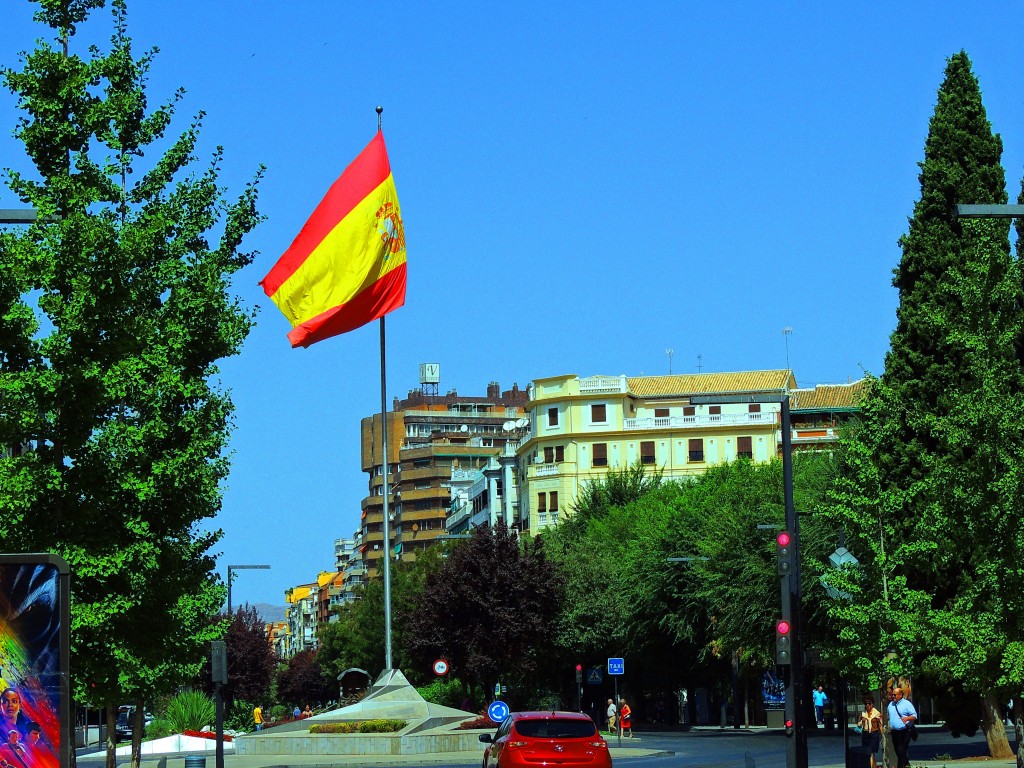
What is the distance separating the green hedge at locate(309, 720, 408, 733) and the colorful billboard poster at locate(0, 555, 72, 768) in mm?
36601

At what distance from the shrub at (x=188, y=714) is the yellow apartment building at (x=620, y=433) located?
59.8 metres

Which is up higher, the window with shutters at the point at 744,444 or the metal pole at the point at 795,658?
the window with shutters at the point at 744,444

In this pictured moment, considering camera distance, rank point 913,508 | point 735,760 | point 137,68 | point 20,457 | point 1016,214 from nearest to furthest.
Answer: point 1016,214
point 20,457
point 137,68
point 913,508
point 735,760

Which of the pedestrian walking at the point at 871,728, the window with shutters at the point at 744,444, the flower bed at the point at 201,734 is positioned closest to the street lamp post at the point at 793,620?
the pedestrian walking at the point at 871,728

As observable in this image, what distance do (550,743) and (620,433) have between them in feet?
313

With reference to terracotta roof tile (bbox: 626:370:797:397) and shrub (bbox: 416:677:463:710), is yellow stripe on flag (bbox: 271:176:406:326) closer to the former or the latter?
shrub (bbox: 416:677:463:710)

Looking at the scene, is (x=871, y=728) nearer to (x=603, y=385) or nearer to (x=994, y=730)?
(x=994, y=730)

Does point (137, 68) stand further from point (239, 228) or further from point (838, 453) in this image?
point (838, 453)

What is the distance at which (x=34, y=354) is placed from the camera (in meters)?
20.9

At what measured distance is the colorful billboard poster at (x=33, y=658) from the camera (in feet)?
41.8

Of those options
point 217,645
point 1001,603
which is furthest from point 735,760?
point 1001,603

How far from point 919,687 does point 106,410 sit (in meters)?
25.9

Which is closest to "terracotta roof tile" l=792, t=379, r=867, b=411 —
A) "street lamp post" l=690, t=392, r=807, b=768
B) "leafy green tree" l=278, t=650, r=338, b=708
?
"leafy green tree" l=278, t=650, r=338, b=708

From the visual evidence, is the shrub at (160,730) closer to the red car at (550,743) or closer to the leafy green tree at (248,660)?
the leafy green tree at (248,660)
